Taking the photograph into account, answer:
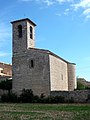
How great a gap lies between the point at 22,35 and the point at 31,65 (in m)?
4.52

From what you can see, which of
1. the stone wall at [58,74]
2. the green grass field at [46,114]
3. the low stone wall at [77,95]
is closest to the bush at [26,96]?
the stone wall at [58,74]

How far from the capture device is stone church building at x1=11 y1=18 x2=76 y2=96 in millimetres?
36938

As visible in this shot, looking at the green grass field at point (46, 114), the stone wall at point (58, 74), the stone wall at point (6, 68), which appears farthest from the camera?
the stone wall at point (6, 68)

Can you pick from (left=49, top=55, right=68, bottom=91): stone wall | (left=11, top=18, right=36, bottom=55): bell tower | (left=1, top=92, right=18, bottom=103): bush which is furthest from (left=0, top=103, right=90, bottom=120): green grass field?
(left=11, top=18, right=36, bottom=55): bell tower

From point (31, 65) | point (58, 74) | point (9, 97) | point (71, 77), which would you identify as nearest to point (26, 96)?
point (9, 97)

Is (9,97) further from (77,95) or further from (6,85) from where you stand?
(77,95)

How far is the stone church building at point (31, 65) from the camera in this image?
36.9 meters

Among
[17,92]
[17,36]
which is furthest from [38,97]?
[17,36]

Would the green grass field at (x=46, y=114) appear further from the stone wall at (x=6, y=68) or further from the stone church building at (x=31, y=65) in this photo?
the stone wall at (x=6, y=68)

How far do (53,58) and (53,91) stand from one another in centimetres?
501

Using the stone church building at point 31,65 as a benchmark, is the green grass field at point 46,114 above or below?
below

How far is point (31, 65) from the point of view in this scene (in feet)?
125

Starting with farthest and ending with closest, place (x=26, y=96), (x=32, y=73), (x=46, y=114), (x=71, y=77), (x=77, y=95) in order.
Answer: (x=71, y=77), (x=32, y=73), (x=26, y=96), (x=77, y=95), (x=46, y=114)

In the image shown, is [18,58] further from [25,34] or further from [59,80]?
[59,80]
